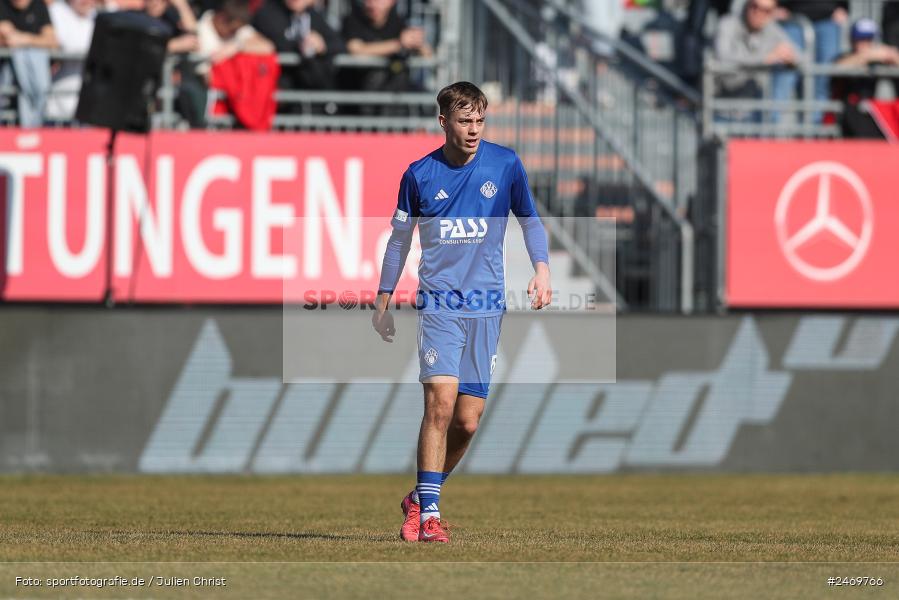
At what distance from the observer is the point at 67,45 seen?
56.3 ft

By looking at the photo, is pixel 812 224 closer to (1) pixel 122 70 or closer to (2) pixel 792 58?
(2) pixel 792 58

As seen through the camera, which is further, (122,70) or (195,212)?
(195,212)

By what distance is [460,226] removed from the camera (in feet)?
30.5

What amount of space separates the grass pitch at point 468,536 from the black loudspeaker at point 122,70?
3240mm

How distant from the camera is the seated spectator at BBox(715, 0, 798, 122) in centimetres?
1786

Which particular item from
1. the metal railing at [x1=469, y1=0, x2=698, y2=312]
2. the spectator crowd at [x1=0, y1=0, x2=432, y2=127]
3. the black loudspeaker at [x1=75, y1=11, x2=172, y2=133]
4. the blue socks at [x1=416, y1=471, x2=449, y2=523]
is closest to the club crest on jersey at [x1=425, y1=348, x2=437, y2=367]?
the blue socks at [x1=416, y1=471, x2=449, y2=523]

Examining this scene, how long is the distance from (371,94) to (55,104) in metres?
3.03

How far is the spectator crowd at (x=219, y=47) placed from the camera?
16625 mm

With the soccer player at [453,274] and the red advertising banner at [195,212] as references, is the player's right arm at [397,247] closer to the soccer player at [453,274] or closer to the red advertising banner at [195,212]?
the soccer player at [453,274]

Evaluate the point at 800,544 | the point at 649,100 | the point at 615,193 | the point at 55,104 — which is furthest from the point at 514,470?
the point at 800,544

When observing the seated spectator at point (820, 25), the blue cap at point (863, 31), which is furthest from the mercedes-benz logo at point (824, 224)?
the blue cap at point (863, 31)

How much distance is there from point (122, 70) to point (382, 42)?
2936mm

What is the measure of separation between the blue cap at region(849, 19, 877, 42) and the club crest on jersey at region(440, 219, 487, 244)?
384 inches

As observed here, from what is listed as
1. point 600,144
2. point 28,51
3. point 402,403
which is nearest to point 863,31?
point 600,144
